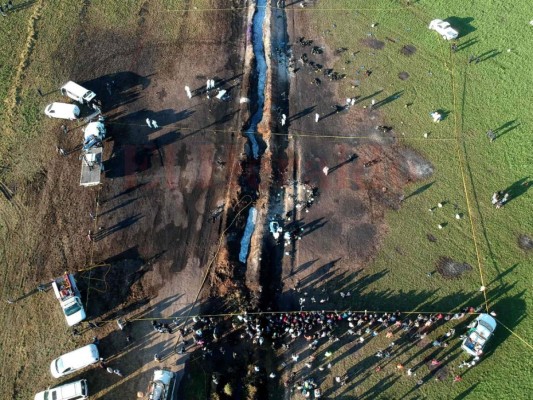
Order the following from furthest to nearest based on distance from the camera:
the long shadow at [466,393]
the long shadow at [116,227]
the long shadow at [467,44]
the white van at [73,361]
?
the long shadow at [467,44]
the long shadow at [116,227]
the long shadow at [466,393]
the white van at [73,361]

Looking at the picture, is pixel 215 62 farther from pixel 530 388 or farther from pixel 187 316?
pixel 530 388

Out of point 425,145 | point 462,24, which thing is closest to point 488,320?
point 425,145

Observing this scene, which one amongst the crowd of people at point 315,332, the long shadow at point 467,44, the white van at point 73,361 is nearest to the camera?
the white van at point 73,361

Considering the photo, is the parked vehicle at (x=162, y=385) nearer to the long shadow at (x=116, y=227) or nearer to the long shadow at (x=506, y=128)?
the long shadow at (x=116, y=227)

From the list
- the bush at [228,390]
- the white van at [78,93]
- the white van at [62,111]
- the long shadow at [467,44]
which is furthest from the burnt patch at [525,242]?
the white van at [62,111]

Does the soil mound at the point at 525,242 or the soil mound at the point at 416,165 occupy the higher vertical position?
the soil mound at the point at 416,165

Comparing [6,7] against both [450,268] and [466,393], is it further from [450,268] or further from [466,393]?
[466,393]

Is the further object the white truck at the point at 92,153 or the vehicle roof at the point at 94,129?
the vehicle roof at the point at 94,129

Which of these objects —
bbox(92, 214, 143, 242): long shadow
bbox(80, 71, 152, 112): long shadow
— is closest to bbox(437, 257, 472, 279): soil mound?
bbox(92, 214, 143, 242): long shadow
